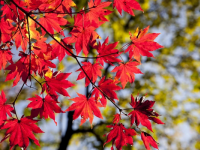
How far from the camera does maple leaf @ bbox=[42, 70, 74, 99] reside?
1.14 metres

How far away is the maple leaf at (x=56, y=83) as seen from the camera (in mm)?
1145

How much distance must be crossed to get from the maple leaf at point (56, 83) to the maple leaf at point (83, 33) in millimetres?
286

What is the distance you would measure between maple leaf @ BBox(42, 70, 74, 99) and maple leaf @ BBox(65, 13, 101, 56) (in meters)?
0.29

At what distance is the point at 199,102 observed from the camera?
5.85 metres

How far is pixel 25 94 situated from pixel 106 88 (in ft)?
20.9

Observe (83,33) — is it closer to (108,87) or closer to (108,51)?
(108,51)

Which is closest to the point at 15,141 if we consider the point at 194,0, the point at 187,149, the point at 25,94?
the point at 25,94

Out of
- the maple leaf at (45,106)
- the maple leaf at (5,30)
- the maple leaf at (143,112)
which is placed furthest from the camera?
the maple leaf at (5,30)

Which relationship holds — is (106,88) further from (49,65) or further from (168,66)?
(168,66)

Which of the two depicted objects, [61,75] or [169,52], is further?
[169,52]

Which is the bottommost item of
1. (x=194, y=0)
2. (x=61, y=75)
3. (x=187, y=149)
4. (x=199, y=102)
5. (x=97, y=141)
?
(x=187, y=149)

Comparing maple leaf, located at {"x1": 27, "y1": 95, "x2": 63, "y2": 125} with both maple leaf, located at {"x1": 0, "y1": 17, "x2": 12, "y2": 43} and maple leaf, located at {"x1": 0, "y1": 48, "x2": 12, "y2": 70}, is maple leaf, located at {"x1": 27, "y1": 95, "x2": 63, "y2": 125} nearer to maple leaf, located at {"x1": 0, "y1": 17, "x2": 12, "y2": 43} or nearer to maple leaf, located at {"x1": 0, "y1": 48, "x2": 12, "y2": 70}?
maple leaf, located at {"x1": 0, "y1": 48, "x2": 12, "y2": 70}

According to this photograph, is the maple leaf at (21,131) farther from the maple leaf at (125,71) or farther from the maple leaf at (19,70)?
the maple leaf at (125,71)

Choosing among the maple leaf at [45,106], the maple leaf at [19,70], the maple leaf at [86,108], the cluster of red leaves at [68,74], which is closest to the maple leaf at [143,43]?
the cluster of red leaves at [68,74]
